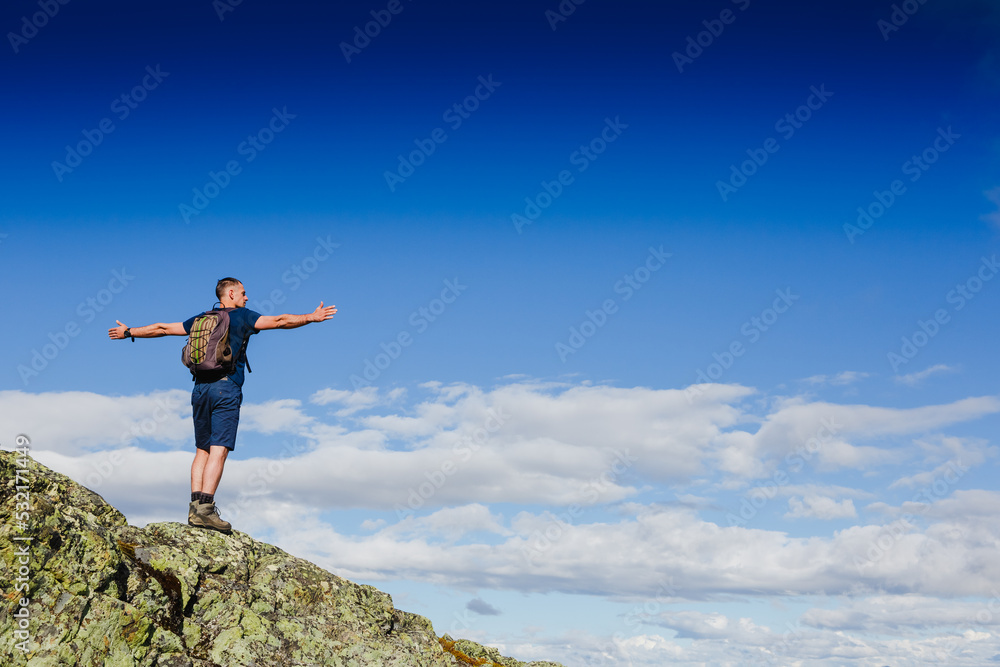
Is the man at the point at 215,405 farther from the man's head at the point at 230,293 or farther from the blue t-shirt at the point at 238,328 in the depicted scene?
the man's head at the point at 230,293

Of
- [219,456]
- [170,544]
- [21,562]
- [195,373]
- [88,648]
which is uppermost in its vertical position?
[195,373]

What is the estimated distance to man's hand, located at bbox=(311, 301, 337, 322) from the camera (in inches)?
554

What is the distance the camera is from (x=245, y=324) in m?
14.5

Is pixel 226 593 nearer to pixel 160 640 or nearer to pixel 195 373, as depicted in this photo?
pixel 160 640

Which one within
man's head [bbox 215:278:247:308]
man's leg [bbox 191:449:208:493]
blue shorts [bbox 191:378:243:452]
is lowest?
man's leg [bbox 191:449:208:493]

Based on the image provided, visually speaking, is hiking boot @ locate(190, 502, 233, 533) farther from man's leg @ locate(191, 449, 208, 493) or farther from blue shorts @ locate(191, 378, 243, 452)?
blue shorts @ locate(191, 378, 243, 452)

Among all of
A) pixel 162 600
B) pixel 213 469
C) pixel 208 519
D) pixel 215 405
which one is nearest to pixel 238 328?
pixel 215 405

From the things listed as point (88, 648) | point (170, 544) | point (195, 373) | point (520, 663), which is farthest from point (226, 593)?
point (520, 663)

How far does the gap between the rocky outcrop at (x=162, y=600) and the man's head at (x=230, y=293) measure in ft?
13.7

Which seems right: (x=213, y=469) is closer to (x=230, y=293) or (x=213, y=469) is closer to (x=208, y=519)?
(x=208, y=519)

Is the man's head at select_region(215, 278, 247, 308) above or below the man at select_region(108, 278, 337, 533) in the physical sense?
above

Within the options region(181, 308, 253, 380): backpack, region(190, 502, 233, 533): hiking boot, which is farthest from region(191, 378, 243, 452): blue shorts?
region(190, 502, 233, 533): hiking boot

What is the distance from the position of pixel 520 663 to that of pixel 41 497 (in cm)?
1103

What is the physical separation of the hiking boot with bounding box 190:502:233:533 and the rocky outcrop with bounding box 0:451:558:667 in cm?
17
